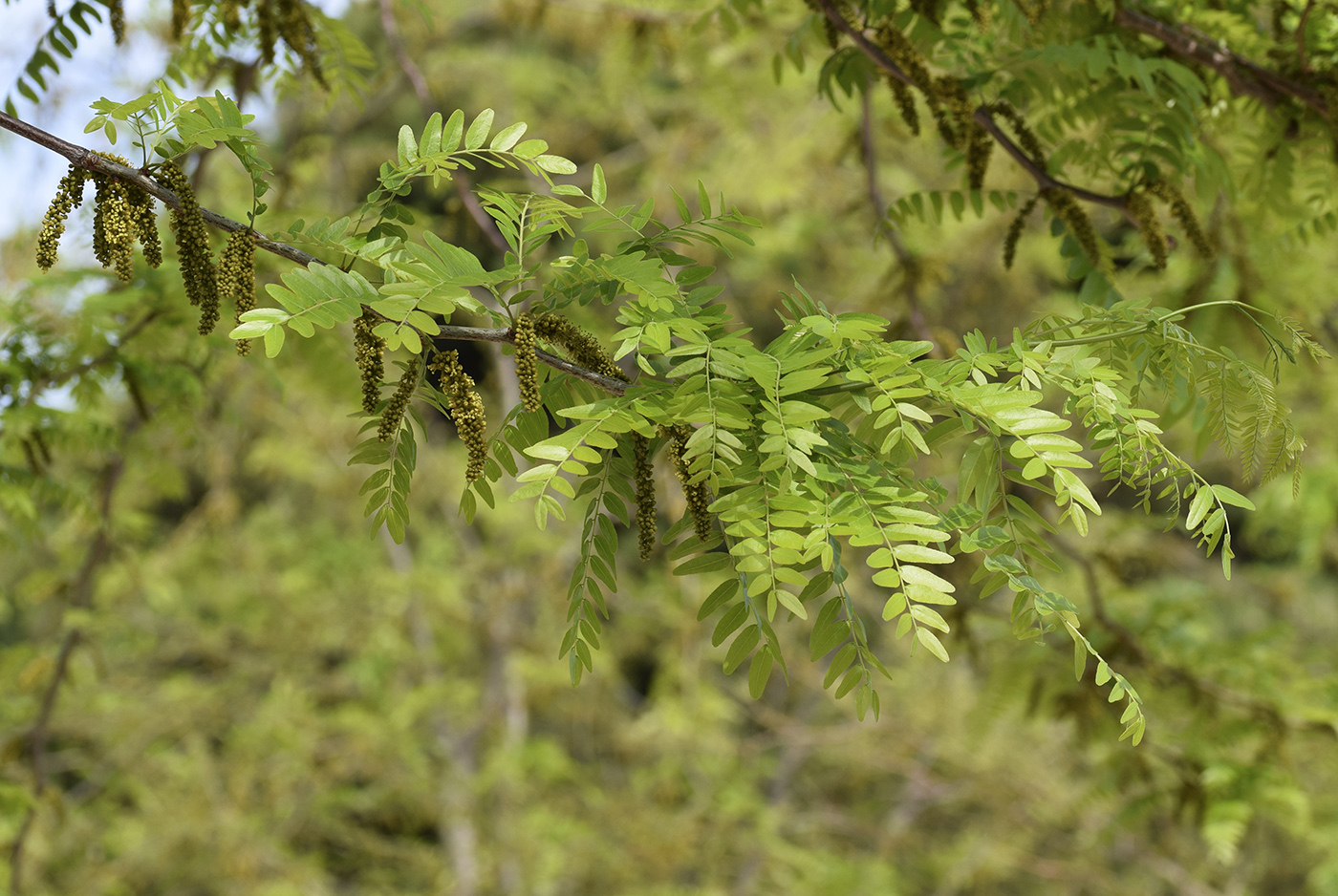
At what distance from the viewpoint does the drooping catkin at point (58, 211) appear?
3.16 feet

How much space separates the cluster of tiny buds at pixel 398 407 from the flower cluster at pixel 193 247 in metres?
0.20

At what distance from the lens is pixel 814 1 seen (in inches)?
66.0

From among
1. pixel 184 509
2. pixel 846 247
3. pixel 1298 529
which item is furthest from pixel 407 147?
pixel 184 509

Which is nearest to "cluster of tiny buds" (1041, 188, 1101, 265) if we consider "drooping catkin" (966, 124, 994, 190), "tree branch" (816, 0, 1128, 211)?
"tree branch" (816, 0, 1128, 211)

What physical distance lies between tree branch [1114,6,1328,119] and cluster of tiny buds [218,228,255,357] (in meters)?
1.61

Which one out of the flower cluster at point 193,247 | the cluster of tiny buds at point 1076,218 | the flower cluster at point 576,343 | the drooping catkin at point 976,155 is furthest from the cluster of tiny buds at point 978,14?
the flower cluster at point 193,247

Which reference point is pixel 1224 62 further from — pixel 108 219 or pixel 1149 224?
pixel 108 219

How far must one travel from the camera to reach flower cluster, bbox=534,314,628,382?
104cm

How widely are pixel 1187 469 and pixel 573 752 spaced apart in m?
7.68

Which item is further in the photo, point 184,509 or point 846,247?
point 184,509

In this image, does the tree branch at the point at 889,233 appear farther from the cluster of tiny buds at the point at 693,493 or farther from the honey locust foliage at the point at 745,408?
the cluster of tiny buds at the point at 693,493

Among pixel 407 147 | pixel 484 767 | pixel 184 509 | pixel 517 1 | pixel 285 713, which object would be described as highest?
pixel 517 1

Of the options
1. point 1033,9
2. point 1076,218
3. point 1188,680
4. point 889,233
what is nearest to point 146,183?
point 1076,218

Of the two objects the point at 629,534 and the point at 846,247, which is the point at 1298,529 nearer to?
the point at 846,247
